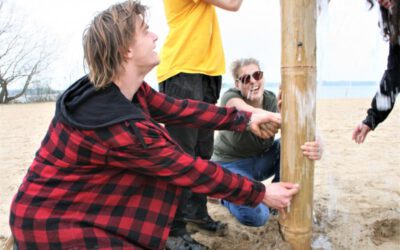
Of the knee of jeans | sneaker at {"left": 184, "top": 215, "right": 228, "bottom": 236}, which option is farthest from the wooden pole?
sneaker at {"left": 184, "top": 215, "right": 228, "bottom": 236}

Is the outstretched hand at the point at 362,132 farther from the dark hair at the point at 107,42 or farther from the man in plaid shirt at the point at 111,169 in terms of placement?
the dark hair at the point at 107,42

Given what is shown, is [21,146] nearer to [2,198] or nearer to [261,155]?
[2,198]

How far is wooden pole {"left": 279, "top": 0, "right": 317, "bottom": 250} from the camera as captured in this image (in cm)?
200

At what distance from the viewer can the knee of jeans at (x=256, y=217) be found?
287 cm

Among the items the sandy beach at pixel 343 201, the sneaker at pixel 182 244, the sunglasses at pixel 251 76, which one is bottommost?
the sandy beach at pixel 343 201

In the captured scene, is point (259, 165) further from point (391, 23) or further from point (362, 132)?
point (391, 23)

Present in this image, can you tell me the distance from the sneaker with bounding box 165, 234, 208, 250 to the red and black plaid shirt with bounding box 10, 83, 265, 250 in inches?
23.3

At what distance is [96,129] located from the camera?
5.43ft

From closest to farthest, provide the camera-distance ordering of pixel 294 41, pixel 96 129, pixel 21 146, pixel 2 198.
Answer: pixel 96 129 → pixel 294 41 → pixel 2 198 → pixel 21 146

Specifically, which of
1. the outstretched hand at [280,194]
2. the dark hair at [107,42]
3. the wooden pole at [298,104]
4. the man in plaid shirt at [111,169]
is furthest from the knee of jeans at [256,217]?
the dark hair at [107,42]

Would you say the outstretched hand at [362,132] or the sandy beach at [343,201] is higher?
the outstretched hand at [362,132]

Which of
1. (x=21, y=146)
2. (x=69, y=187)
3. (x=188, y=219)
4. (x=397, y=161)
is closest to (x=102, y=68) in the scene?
(x=69, y=187)

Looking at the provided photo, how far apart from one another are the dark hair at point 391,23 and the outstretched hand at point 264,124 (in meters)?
1.06

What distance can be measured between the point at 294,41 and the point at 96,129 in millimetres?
1023
